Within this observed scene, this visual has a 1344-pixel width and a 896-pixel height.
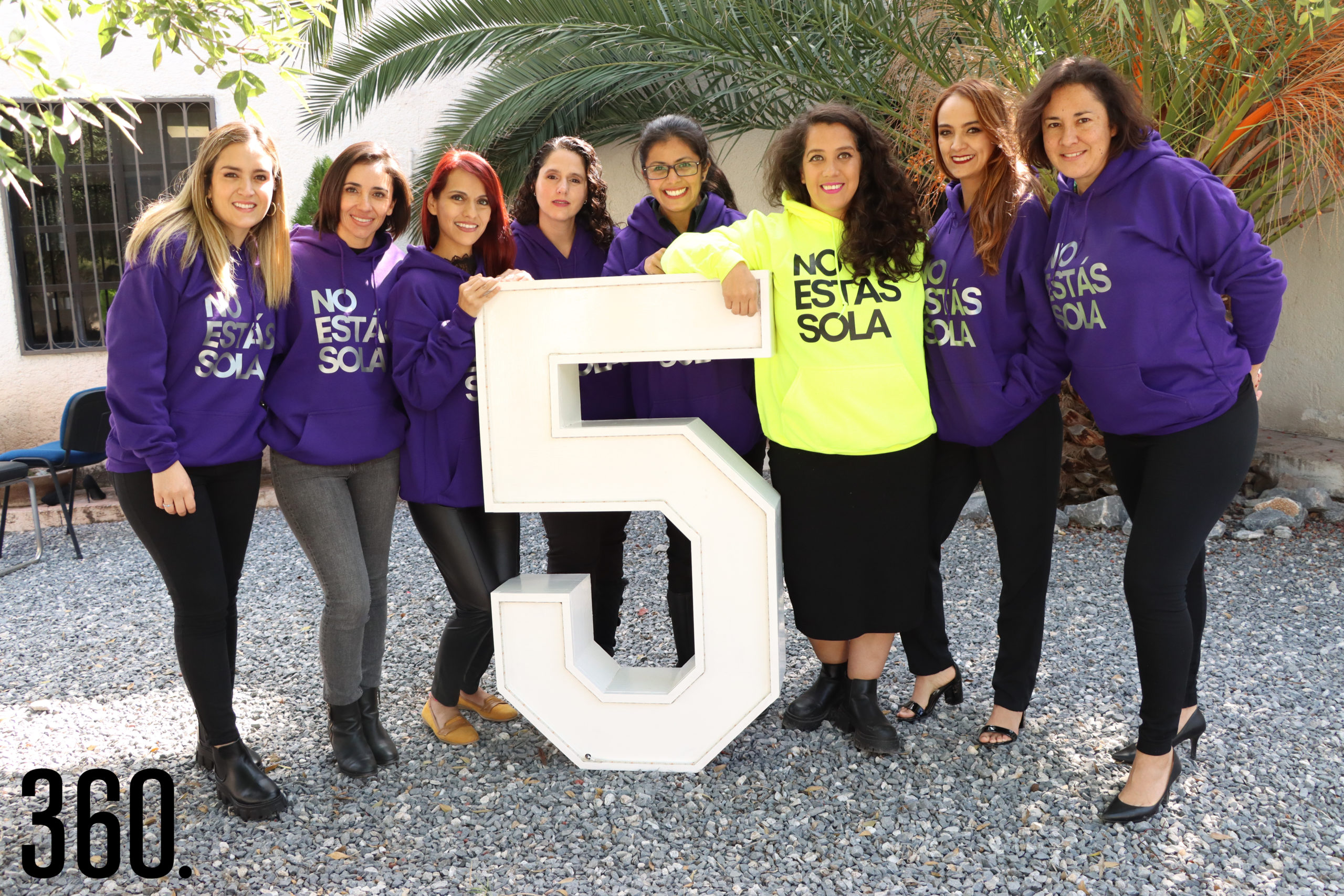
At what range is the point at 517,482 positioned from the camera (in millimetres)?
2746

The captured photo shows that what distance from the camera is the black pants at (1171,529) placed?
2480 mm

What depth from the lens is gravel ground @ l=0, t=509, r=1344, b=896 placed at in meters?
2.45

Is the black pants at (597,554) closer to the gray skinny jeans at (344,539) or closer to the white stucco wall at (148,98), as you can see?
the gray skinny jeans at (344,539)

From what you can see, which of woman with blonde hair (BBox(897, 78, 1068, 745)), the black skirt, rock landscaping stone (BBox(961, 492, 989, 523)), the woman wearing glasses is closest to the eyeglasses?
the woman wearing glasses

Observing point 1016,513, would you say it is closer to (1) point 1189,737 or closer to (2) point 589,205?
(1) point 1189,737

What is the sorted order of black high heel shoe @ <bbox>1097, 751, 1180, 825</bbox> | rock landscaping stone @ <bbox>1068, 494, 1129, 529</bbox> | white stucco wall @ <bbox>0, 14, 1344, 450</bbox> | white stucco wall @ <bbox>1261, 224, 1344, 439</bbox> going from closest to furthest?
1. black high heel shoe @ <bbox>1097, 751, 1180, 825</bbox>
2. rock landscaping stone @ <bbox>1068, 494, 1129, 529</bbox>
3. white stucco wall @ <bbox>1261, 224, 1344, 439</bbox>
4. white stucco wall @ <bbox>0, 14, 1344, 450</bbox>

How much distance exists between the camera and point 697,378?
2.94 metres

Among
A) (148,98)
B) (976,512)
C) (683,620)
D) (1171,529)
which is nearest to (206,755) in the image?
(683,620)

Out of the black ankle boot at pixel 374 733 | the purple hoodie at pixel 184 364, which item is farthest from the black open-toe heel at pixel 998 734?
the purple hoodie at pixel 184 364

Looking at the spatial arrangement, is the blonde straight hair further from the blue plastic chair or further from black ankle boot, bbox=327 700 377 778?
the blue plastic chair

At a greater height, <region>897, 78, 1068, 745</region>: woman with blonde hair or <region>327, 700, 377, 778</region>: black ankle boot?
<region>897, 78, 1068, 745</region>: woman with blonde hair

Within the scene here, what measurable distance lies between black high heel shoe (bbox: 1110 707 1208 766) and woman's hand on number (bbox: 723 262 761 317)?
1.72m

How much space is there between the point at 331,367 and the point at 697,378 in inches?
41.7

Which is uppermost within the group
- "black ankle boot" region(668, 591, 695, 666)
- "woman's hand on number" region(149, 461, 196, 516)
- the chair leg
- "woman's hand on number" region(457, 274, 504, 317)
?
"woman's hand on number" region(457, 274, 504, 317)
